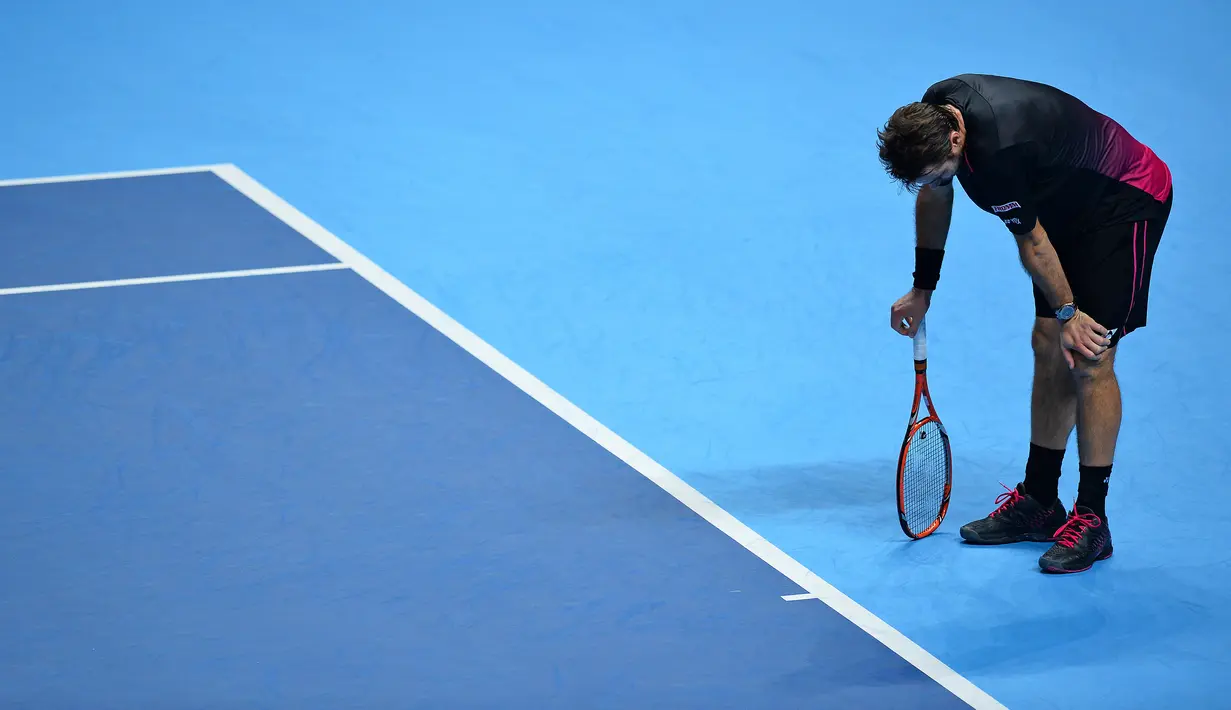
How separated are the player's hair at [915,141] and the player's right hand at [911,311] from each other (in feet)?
2.09

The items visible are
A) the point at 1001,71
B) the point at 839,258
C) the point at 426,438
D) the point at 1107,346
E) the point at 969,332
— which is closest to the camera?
the point at 1107,346

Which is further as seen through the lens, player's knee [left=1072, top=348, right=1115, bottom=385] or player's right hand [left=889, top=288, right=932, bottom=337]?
player's right hand [left=889, top=288, right=932, bottom=337]

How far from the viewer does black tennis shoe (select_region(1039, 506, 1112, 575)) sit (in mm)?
5109

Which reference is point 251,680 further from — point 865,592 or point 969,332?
point 969,332

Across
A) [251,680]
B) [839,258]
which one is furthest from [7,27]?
[251,680]

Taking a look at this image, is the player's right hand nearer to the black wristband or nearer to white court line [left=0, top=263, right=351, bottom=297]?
the black wristband

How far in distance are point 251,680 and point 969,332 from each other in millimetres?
3780

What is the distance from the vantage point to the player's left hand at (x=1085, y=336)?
4.84m

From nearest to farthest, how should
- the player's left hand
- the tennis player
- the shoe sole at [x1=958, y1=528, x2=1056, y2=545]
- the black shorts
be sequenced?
the tennis player < the player's left hand < the black shorts < the shoe sole at [x1=958, y1=528, x2=1056, y2=545]

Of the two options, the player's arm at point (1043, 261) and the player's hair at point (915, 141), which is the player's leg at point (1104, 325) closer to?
the player's arm at point (1043, 261)

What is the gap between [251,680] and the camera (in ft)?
14.8

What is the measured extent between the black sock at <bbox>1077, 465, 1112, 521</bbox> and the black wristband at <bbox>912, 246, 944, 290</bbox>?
74cm

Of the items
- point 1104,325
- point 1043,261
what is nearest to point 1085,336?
point 1104,325

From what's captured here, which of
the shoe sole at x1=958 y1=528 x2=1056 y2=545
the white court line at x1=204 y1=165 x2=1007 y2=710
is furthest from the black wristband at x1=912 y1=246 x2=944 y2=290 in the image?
the white court line at x1=204 y1=165 x2=1007 y2=710
